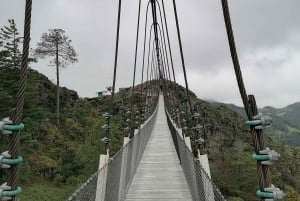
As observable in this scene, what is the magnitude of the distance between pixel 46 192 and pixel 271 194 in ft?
49.6

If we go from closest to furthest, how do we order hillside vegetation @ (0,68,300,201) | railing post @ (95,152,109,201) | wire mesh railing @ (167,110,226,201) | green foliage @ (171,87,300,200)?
wire mesh railing @ (167,110,226,201), railing post @ (95,152,109,201), hillside vegetation @ (0,68,300,201), green foliage @ (171,87,300,200)

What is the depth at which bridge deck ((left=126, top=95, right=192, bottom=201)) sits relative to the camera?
12.9 ft

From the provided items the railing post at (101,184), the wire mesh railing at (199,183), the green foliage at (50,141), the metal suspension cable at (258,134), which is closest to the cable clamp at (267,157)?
the metal suspension cable at (258,134)

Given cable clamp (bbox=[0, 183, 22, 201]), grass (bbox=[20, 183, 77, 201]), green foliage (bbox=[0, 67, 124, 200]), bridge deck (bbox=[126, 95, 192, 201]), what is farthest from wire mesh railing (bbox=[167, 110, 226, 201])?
grass (bbox=[20, 183, 77, 201])

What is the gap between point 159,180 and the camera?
4.72 metres

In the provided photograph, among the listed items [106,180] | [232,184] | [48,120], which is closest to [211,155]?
[232,184]

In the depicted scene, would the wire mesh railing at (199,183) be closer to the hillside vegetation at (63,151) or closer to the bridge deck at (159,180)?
the bridge deck at (159,180)

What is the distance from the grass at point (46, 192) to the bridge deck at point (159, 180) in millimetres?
8404

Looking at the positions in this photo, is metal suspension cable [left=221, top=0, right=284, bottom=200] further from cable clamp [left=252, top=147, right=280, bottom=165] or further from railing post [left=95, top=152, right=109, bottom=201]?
railing post [left=95, top=152, right=109, bottom=201]

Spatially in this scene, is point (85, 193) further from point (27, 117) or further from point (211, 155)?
point (211, 155)

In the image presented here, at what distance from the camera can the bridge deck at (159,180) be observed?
12.9ft

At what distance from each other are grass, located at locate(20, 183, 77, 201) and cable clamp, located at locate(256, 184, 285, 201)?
13.3 m

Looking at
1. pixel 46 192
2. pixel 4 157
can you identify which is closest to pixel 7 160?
pixel 4 157

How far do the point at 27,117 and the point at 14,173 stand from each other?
48.5ft
